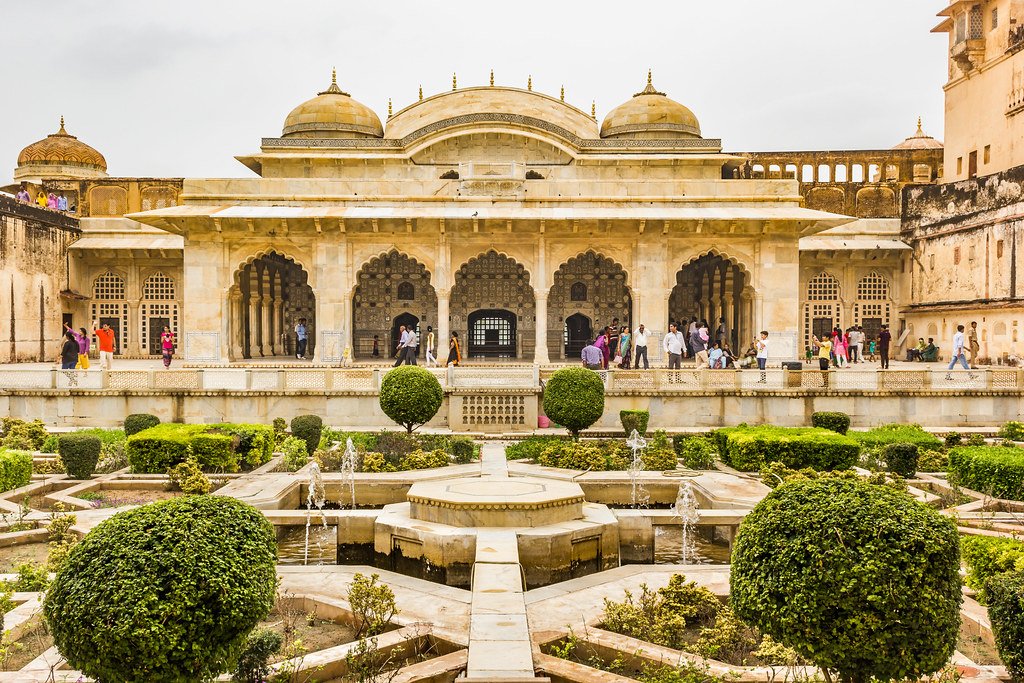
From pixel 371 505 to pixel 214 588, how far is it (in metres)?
5.59

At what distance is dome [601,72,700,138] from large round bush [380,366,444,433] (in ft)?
50.8

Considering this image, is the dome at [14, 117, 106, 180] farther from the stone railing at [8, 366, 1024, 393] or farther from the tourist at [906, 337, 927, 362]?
the tourist at [906, 337, 927, 362]

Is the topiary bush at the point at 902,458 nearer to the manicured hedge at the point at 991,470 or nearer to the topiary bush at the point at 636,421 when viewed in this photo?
the manicured hedge at the point at 991,470

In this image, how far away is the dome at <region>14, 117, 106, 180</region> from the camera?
108 feet

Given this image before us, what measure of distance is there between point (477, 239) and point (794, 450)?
37.5 ft

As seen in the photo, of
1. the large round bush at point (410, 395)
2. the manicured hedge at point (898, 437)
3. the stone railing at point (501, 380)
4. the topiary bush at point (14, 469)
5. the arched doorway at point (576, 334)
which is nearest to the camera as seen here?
the topiary bush at point (14, 469)

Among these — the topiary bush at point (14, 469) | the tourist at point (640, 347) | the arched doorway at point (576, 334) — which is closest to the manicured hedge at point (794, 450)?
the tourist at point (640, 347)

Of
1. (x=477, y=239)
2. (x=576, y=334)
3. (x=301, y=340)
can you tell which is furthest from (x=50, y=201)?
(x=576, y=334)

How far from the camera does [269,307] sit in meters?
24.5

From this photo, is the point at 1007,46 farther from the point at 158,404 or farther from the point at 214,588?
the point at 214,588

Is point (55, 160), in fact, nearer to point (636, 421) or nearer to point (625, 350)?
point (625, 350)

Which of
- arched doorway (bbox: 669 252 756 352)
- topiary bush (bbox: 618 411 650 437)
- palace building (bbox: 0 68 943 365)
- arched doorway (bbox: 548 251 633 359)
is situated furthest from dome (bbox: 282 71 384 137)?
topiary bush (bbox: 618 411 650 437)

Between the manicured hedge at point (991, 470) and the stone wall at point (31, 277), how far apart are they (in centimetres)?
2150

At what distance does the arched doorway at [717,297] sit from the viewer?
2152cm
